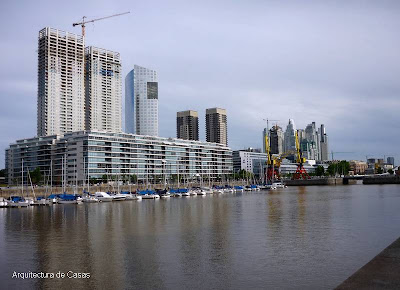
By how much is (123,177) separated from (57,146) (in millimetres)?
36495

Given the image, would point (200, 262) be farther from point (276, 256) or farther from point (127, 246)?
point (127, 246)

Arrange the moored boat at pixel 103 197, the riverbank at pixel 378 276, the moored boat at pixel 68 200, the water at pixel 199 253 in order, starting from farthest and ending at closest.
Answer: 1. the moored boat at pixel 103 197
2. the moored boat at pixel 68 200
3. the water at pixel 199 253
4. the riverbank at pixel 378 276

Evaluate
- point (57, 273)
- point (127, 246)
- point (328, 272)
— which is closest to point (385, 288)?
point (328, 272)

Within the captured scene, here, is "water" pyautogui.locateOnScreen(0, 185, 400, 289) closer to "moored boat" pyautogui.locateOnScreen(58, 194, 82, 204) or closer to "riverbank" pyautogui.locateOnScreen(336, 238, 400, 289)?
"riverbank" pyautogui.locateOnScreen(336, 238, 400, 289)

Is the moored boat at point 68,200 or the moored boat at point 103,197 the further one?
the moored boat at point 103,197

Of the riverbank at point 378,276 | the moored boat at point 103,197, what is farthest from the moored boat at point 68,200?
the riverbank at point 378,276

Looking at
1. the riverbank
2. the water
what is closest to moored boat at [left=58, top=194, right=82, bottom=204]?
the water

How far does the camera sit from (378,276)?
693 inches

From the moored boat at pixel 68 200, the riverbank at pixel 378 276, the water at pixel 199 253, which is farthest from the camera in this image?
the moored boat at pixel 68 200

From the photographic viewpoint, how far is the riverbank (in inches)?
635

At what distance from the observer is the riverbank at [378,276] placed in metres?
16.1

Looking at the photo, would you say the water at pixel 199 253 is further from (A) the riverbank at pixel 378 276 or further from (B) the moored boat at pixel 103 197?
(B) the moored boat at pixel 103 197

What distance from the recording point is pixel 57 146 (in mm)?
198250

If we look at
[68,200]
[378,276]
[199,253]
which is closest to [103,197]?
[68,200]
